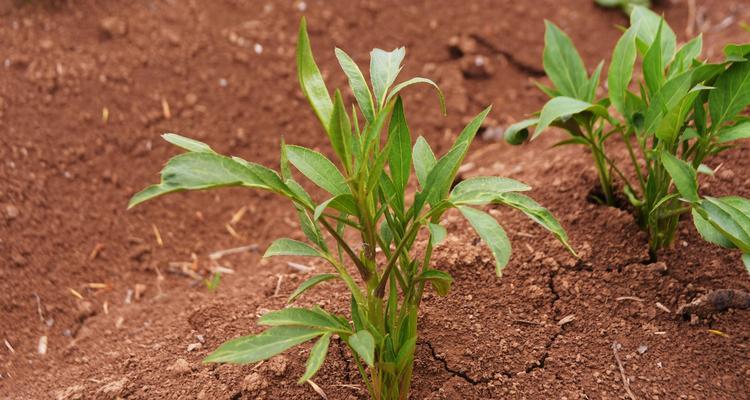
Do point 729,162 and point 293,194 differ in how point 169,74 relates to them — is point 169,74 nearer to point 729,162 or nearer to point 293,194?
point 293,194

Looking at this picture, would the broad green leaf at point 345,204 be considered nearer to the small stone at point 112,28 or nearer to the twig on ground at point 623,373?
the twig on ground at point 623,373

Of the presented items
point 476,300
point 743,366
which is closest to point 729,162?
point 743,366

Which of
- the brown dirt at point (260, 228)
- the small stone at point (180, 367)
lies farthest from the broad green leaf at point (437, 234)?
the small stone at point (180, 367)

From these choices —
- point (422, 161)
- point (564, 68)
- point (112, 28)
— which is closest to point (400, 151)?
point (422, 161)

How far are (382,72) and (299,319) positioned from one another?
669mm

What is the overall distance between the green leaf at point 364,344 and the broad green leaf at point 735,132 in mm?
1257

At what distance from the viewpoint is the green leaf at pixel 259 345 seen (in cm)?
176

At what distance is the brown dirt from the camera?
2301mm

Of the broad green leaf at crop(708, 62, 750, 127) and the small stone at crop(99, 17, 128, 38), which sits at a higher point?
the broad green leaf at crop(708, 62, 750, 127)

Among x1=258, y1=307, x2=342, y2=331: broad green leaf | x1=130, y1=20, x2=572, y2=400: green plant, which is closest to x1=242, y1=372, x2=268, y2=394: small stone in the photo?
x1=130, y1=20, x2=572, y2=400: green plant

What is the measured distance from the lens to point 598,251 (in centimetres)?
256

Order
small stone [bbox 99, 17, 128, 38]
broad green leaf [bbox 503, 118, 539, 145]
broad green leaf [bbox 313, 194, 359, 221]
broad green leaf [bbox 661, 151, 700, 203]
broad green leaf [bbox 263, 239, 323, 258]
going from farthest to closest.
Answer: small stone [bbox 99, 17, 128, 38] → broad green leaf [bbox 503, 118, 539, 145] → broad green leaf [bbox 661, 151, 700, 203] → broad green leaf [bbox 263, 239, 323, 258] → broad green leaf [bbox 313, 194, 359, 221]

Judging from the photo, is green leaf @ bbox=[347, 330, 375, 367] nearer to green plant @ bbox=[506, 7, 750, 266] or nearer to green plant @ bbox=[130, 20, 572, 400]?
green plant @ bbox=[130, 20, 572, 400]

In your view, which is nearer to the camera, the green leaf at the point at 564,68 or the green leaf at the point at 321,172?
the green leaf at the point at 321,172
